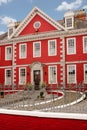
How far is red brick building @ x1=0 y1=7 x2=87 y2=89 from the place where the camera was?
2722cm

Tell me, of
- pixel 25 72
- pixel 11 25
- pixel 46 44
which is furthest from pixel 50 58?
pixel 11 25

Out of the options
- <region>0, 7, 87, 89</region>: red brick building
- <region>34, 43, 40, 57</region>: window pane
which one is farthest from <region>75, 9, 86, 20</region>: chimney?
<region>34, 43, 40, 57</region>: window pane

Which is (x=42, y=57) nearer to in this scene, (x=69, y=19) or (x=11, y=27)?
(x=69, y=19)

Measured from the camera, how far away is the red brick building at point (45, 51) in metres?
27.2

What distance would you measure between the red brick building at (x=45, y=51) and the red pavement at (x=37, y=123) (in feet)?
59.2

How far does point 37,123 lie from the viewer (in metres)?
8.56

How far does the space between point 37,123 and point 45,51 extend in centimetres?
2071

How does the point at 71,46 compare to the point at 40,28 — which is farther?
the point at 40,28

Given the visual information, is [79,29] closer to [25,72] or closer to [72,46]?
[72,46]

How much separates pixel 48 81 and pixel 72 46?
4.29 metres

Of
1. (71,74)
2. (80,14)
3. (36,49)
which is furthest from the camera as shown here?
(80,14)

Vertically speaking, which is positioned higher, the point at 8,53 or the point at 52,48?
the point at 52,48

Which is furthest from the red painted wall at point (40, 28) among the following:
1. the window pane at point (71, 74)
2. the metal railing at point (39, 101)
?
the metal railing at point (39, 101)

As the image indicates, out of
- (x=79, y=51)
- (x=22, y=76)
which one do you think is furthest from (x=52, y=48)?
(x=22, y=76)
